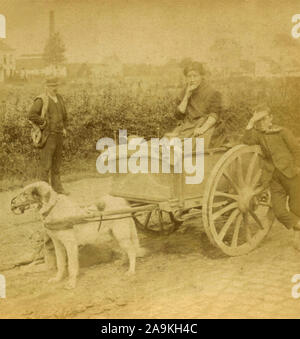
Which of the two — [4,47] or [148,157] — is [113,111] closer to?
[148,157]

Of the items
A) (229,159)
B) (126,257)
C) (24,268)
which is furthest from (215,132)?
(24,268)

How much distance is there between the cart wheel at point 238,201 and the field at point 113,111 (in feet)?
0.90

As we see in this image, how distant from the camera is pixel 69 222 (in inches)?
152

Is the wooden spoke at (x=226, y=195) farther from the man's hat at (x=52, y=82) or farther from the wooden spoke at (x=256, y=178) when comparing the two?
the man's hat at (x=52, y=82)

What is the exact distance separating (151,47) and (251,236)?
1.86m

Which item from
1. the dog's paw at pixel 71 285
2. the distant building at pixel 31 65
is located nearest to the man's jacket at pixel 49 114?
the distant building at pixel 31 65

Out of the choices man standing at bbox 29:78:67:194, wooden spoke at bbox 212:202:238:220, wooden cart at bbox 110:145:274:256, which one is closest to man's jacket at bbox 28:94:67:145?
man standing at bbox 29:78:67:194

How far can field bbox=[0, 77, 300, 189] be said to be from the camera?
13.6ft

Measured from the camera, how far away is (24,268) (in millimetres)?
4078

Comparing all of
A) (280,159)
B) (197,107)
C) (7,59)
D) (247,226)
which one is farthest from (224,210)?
(7,59)

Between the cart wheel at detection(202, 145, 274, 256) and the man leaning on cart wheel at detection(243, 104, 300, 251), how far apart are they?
0.08 meters

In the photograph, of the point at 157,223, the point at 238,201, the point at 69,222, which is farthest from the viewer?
the point at 157,223

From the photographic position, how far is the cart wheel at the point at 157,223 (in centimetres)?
434

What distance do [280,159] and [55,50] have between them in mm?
2129
